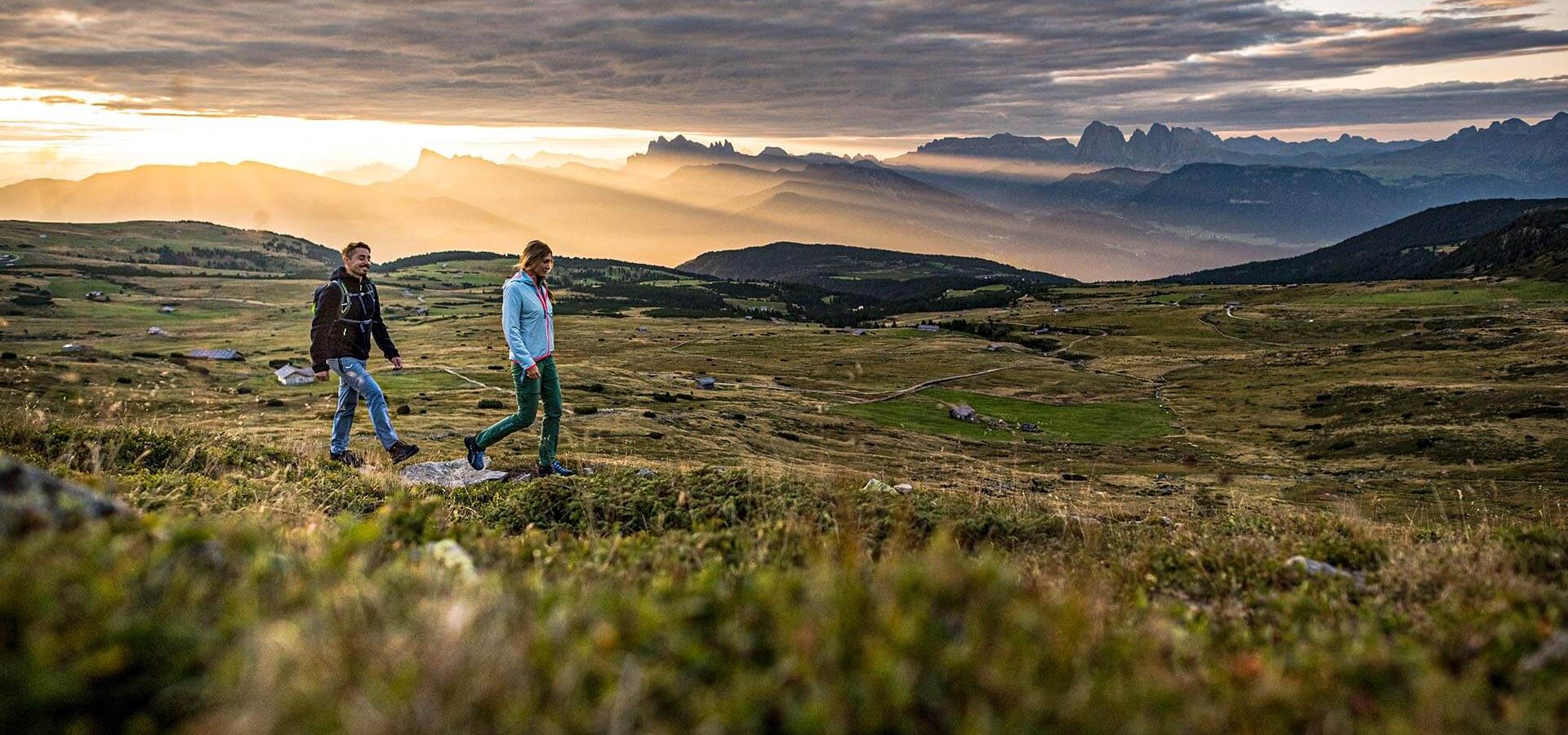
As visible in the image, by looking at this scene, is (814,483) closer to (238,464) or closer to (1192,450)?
(238,464)

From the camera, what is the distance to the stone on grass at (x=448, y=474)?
48.2 ft

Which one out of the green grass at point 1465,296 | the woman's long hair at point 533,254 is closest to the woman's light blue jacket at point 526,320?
the woman's long hair at point 533,254

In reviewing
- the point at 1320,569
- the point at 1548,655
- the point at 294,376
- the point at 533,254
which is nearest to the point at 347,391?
the point at 533,254

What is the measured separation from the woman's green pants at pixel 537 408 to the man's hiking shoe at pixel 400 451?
244cm

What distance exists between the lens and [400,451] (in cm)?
1752

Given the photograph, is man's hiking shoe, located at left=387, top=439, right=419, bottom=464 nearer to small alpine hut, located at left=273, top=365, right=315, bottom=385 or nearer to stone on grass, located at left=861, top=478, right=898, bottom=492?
stone on grass, located at left=861, top=478, right=898, bottom=492

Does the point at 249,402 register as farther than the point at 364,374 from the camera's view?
Yes

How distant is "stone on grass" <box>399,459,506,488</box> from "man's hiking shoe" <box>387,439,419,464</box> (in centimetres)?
107

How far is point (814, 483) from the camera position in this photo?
41.0 ft

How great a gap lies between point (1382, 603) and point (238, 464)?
49.0 feet

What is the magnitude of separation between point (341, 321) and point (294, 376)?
4710 cm

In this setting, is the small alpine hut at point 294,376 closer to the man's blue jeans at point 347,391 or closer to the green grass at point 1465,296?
the man's blue jeans at point 347,391

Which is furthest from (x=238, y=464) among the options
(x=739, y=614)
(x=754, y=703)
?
(x=754, y=703)

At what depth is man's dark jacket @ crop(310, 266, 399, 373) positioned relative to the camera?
54.3ft
